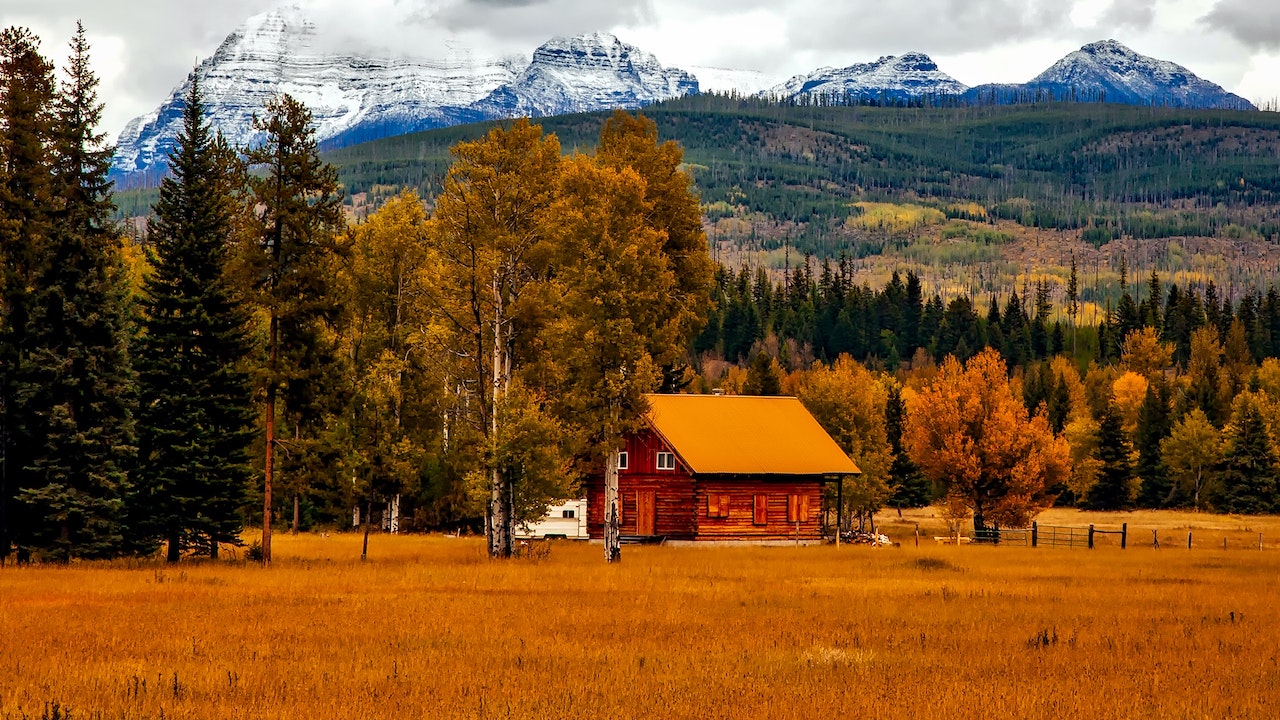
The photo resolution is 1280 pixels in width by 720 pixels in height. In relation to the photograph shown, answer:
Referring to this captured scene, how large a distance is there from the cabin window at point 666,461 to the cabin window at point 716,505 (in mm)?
2216

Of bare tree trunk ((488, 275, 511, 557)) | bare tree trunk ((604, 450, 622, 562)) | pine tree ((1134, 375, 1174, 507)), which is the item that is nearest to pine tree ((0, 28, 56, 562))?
bare tree trunk ((488, 275, 511, 557))

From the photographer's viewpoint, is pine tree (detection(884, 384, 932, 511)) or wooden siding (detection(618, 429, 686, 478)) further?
pine tree (detection(884, 384, 932, 511))

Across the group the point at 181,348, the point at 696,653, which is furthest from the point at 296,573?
the point at 696,653

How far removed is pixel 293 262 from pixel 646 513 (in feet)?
86.7

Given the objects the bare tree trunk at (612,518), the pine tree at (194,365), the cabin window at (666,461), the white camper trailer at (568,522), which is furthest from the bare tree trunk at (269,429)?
the white camper trailer at (568,522)

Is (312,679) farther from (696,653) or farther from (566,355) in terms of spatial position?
(566,355)

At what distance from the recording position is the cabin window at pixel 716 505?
2457 inches

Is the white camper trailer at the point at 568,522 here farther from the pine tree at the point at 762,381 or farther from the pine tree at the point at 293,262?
the pine tree at the point at 762,381

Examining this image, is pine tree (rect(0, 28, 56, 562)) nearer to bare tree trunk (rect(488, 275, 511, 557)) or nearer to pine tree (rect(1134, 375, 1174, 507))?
bare tree trunk (rect(488, 275, 511, 557))

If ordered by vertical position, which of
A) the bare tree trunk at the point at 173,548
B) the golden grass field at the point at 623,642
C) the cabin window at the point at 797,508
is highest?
the cabin window at the point at 797,508

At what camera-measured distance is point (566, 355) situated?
45031mm

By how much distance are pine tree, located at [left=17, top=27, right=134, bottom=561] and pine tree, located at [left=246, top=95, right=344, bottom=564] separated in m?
4.18

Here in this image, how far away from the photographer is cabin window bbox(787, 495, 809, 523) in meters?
64.5

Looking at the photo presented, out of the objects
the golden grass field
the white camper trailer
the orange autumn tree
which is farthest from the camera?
the white camper trailer
